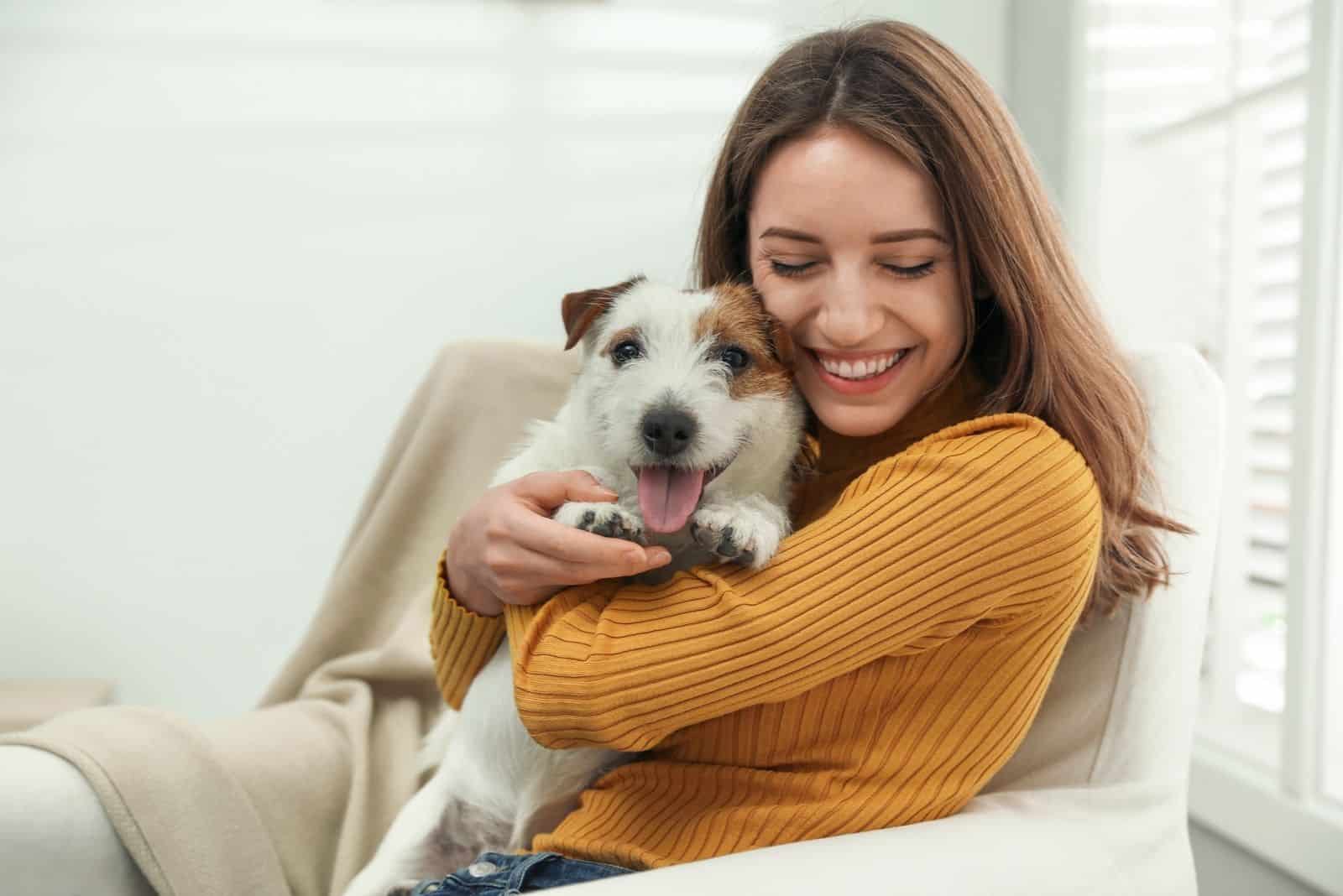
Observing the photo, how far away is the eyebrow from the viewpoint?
115cm

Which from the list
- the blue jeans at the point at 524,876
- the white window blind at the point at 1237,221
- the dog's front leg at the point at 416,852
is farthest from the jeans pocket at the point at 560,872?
the white window blind at the point at 1237,221

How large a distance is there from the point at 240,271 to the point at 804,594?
6.66 ft

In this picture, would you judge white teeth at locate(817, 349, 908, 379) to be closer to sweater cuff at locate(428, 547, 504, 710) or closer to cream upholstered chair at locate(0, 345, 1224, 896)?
cream upholstered chair at locate(0, 345, 1224, 896)

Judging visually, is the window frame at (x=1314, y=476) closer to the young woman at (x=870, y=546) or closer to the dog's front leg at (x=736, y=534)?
the young woman at (x=870, y=546)

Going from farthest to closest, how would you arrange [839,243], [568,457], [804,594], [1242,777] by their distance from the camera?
[1242,777] → [568,457] → [839,243] → [804,594]

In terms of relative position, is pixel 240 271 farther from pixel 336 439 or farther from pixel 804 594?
pixel 804 594

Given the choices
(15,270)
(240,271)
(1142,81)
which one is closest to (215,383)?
(240,271)

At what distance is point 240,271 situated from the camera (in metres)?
2.53

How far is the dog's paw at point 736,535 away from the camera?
3.40ft

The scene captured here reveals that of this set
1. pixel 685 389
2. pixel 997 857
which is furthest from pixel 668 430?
pixel 997 857

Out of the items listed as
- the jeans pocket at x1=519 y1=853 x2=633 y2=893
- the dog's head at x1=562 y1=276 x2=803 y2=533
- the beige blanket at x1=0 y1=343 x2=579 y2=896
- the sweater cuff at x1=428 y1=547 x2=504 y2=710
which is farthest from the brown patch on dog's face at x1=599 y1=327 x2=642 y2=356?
the beige blanket at x1=0 y1=343 x2=579 y2=896

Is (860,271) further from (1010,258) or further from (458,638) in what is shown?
(458,638)

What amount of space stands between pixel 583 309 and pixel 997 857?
804 mm

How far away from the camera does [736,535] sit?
1.04 metres
